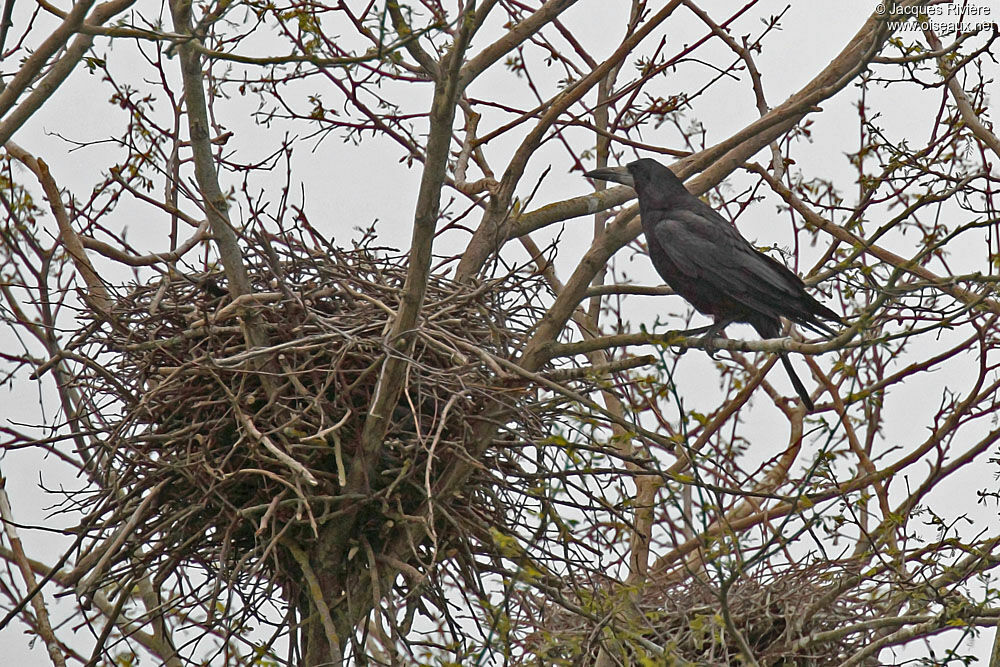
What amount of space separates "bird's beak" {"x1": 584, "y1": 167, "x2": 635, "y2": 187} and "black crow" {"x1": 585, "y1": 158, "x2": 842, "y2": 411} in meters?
0.18

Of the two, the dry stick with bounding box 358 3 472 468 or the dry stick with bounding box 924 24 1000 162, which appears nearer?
the dry stick with bounding box 358 3 472 468

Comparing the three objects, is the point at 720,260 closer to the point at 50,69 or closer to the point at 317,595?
the point at 317,595

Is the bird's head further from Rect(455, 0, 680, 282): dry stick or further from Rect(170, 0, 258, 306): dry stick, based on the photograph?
Rect(170, 0, 258, 306): dry stick

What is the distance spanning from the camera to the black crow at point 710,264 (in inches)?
207

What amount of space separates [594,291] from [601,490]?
3.26ft

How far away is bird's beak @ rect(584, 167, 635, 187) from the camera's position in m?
6.13

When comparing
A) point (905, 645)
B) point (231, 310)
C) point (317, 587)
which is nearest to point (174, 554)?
point (317, 587)

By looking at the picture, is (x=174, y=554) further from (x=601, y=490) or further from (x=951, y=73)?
(x=951, y=73)

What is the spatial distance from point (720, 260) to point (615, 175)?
1.02 meters

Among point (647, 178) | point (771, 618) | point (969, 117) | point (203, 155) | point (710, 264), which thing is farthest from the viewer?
point (969, 117)

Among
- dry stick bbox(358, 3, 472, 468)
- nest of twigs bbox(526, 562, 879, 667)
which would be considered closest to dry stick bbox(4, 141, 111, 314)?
dry stick bbox(358, 3, 472, 468)

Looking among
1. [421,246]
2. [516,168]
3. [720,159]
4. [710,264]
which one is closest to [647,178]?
[710,264]

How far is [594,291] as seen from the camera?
4.96 metres

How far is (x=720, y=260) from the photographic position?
5441 millimetres
